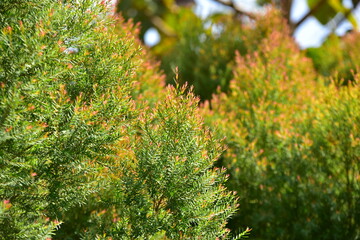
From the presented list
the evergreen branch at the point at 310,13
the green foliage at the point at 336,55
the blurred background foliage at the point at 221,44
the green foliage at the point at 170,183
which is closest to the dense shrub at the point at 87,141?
the green foliage at the point at 170,183

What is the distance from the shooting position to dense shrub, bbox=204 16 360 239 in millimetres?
10000

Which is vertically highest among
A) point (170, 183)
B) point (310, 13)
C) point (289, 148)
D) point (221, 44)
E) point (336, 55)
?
point (310, 13)

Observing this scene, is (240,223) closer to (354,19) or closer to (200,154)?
(200,154)

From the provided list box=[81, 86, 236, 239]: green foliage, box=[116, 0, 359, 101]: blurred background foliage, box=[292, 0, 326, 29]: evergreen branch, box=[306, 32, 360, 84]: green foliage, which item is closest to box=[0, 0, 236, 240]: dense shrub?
box=[81, 86, 236, 239]: green foliage

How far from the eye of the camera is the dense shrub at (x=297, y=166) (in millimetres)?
10000

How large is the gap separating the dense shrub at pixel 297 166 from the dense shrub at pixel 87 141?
3820 millimetres

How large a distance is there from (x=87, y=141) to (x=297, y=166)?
20.6 ft

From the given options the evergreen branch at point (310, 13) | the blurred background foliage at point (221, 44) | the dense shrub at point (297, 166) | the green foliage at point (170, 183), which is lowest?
the green foliage at point (170, 183)

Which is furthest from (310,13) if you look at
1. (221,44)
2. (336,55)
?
(221,44)

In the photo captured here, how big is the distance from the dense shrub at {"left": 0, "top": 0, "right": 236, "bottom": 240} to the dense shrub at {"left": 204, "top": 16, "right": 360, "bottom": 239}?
3.82 meters

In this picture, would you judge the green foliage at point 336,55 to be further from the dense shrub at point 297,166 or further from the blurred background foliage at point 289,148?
the dense shrub at point 297,166

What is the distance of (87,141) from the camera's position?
5750 millimetres

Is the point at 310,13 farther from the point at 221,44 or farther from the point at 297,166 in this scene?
the point at 297,166

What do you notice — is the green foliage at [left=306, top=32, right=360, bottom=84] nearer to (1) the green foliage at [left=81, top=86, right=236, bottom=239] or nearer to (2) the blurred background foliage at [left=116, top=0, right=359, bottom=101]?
(2) the blurred background foliage at [left=116, top=0, right=359, bottom=101]
